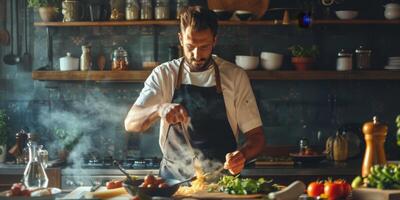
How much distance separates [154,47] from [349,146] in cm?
214

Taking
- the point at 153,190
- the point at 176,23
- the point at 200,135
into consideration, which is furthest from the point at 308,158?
the point at 153,190

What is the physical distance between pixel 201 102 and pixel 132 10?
2.43 metres

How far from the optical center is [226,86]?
15.6 feet

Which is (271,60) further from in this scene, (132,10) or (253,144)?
(253,144)

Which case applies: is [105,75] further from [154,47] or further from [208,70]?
[208,70]

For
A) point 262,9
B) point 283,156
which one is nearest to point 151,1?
point 262,9

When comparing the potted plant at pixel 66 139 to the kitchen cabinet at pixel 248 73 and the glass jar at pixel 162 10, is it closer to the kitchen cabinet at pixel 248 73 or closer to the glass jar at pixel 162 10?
the kitchen cabinet at pixel 248 73

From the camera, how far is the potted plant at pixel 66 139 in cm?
703

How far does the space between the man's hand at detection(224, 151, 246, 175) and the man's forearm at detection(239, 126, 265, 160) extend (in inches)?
6.1

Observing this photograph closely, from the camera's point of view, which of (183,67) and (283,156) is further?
(283,156)

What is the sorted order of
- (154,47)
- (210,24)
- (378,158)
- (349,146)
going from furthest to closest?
(154,47), (349,146), (210,24), (378,158)

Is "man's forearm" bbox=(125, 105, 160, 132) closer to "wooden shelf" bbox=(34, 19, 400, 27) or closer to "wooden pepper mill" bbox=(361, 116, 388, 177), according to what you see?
"wooden pepper mill" bbox=(361, 116, 388, 177)

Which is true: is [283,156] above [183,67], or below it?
below

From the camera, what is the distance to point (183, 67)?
15.6 feet
